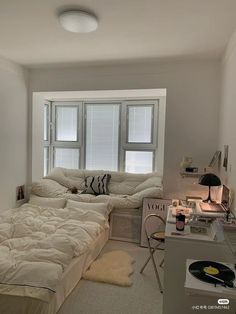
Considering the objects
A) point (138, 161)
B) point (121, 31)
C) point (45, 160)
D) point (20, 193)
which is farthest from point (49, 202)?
point (121, 31)

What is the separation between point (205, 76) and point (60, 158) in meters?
3.18

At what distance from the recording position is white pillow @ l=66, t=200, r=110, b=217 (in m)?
3.62

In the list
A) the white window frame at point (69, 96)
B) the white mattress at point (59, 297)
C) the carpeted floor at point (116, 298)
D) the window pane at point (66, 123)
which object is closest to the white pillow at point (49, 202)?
the white window frame at point (69, 96)

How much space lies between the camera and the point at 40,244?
2502 mm

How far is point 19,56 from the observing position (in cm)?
361

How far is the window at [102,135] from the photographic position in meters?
4.74

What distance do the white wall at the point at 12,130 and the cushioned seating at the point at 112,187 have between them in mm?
384

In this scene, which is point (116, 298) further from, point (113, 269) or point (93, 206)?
point (93, 206)

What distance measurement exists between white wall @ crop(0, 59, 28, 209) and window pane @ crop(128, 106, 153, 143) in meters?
1.86

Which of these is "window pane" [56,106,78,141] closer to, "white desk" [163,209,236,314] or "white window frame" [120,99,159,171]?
"white window frame" [120,99,159,171]

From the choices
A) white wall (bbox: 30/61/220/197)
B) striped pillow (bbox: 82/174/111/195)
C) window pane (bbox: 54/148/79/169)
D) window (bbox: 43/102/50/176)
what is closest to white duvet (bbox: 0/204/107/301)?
striped pillow (bbox: 82/174/111/195)

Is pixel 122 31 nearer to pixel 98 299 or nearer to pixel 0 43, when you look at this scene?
pixel 0 43

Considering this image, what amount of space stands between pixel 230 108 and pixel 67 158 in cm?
340

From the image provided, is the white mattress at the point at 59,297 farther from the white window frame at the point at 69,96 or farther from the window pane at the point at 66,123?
the window pane at the point at 66,123
